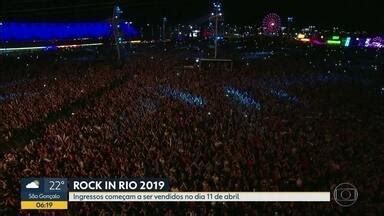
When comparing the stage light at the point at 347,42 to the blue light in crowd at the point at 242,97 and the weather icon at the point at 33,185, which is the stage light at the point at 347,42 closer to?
the blue light in crowd at the point at 242,97

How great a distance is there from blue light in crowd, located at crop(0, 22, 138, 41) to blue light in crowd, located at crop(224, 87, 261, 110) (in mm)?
39958

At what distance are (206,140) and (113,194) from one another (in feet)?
13.1

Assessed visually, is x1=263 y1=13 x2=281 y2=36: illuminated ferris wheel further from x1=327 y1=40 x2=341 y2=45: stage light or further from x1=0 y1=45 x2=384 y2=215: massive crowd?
x1=0 y1=45 x2=384 y2=215: massive crowd

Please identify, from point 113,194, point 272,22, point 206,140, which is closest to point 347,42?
point 272,22

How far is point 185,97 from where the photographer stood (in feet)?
58.9

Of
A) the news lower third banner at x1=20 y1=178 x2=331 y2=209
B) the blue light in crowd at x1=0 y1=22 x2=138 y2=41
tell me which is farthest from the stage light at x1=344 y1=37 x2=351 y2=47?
the news lower third banner at x1=20 y1=178 x2=331 y2=209

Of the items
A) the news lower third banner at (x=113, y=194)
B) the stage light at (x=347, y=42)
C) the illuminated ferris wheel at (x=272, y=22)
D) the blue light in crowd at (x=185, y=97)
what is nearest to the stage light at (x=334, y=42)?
the stage light at (x=347, y=42)

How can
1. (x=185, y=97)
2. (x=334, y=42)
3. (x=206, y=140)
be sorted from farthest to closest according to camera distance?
(x=334, y=42)
(x=185, y=97)
(x=206, y=140)

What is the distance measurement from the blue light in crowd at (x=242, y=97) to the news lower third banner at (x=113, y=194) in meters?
7.76

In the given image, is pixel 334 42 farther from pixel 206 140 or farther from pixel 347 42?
pixel 206 140

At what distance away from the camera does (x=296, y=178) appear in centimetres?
888

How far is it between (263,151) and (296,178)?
1604mm

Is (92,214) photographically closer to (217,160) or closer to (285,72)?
(217,160)

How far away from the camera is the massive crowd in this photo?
8562 mm
